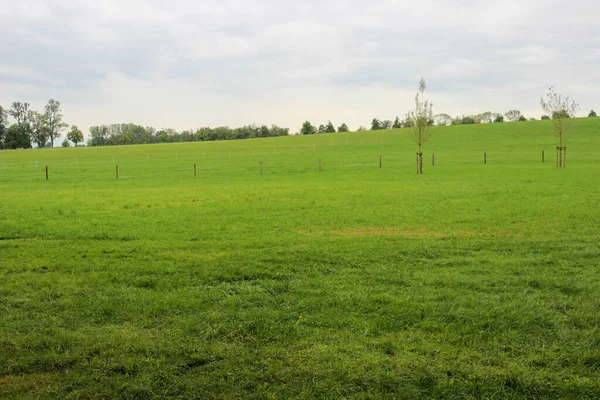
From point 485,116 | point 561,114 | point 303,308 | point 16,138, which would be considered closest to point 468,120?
point 485,116

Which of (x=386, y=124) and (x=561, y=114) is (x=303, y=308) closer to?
(x=561, y=114)

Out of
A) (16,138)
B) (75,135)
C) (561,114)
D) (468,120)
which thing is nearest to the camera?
(561,114)

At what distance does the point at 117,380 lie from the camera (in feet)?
12.4

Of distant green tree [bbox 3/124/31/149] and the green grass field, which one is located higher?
distant green tree [bbox 3/124/31/149]

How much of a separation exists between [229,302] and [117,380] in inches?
72.4

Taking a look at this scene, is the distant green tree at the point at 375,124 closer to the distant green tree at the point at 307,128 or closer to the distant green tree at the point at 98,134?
the distant green tree at the point at 307,128

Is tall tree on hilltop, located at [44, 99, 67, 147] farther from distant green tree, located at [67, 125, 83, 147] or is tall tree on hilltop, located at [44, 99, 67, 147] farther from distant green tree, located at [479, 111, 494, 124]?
distant green tree, located at [479, 111, 494, 124]

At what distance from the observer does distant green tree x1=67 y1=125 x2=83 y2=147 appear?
14450cm

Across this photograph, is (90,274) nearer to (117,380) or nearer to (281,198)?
(117,380)

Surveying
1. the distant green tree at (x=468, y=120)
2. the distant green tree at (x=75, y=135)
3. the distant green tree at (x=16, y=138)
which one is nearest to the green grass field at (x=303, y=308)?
the distant green tree at (x=468, y=120)

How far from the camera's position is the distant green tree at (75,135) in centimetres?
14450

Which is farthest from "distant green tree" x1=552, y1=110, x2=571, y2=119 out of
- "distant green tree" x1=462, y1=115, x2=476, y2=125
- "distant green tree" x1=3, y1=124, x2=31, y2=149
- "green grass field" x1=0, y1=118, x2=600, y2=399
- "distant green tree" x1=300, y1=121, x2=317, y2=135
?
"distant green tree" x1=3, y1=124, x2=31, y2=149

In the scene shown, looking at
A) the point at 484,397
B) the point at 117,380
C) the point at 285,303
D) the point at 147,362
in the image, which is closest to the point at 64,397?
the point at 117,380

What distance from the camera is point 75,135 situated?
145m
